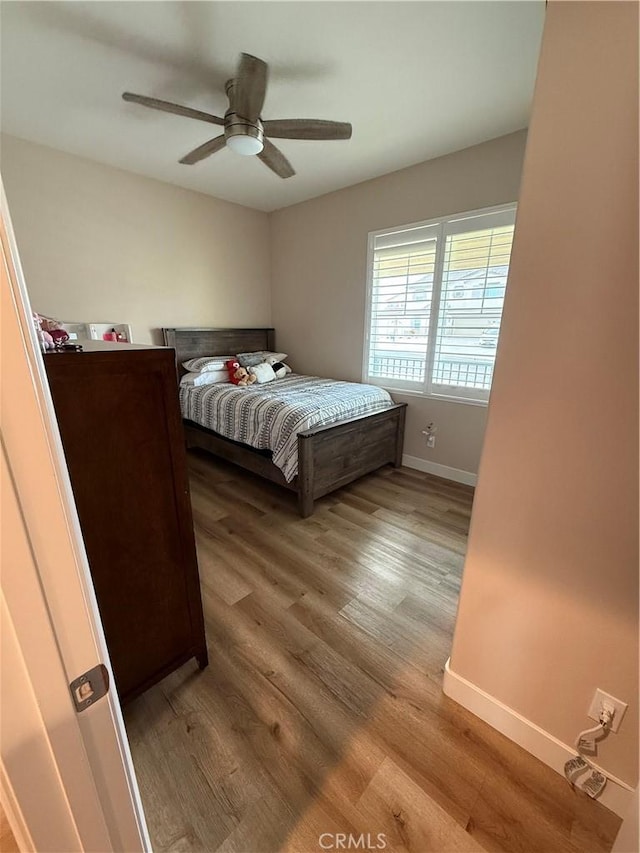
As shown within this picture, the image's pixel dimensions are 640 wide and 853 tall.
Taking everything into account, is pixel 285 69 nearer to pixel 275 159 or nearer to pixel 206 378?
A: pixel 275 159

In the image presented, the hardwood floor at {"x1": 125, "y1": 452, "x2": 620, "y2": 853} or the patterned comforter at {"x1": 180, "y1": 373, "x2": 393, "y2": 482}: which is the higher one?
the patterned comforter at {"x1": 180, "y1": 373, "x2": 393, "y2": 482}


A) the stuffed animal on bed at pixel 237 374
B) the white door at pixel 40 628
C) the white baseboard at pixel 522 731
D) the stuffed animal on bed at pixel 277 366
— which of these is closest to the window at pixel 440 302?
the stuffed animal on bed at pixel 277 366

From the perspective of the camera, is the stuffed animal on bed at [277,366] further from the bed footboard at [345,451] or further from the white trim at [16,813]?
the white trim at [16,813]

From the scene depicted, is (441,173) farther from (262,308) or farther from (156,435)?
(156,435)

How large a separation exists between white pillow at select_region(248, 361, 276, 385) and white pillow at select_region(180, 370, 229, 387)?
0.96ft

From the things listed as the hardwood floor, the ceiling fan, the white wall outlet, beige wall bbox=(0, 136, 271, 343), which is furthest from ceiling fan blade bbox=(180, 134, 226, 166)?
the white wall outlet

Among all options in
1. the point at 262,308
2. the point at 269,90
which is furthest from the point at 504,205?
the point at 262,308

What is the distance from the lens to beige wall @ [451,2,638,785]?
2.58ft

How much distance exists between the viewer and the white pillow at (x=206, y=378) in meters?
3.41

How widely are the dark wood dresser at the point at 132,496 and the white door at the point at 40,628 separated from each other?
1.82 feet

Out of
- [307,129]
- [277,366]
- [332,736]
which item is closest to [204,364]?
[277,366]

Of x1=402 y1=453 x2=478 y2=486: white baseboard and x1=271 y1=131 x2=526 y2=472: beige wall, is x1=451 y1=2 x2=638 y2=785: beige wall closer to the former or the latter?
x1=271 y1=131 x2=526 y2=472: beige wall

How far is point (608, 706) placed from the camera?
97cm

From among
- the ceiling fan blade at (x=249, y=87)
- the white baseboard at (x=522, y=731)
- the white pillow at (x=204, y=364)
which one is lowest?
the white baseboard at (x=522, y=731)
